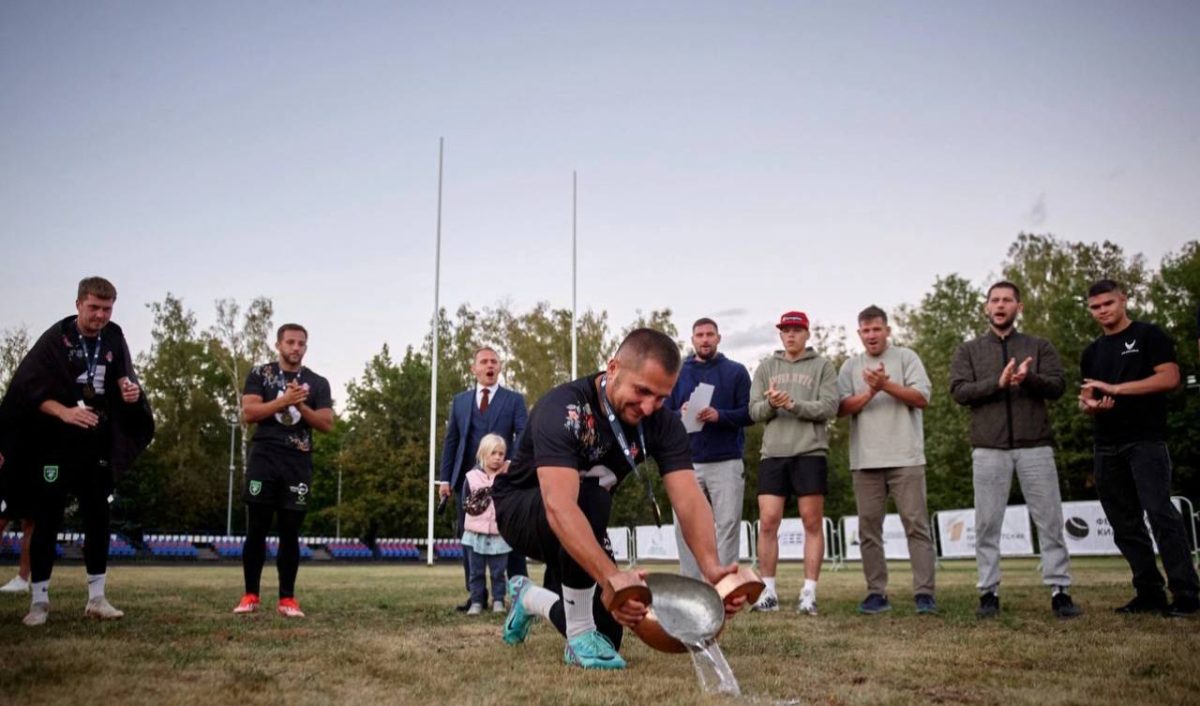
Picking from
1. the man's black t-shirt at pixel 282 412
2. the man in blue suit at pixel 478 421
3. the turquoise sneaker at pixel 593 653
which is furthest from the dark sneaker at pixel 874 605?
the man's black t-shirt at pixel 282 412

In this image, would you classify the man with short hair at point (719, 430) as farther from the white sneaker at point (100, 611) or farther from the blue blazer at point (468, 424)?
the white sneaker at point (100, 611)

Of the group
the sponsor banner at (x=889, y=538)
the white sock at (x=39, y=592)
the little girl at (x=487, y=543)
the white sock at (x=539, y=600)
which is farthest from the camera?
the sponsor banner at (x=889, y=538)

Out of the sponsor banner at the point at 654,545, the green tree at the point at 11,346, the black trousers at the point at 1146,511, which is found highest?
the green tree at the point at 11,346

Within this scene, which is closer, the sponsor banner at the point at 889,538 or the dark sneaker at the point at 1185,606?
the dark sneaker at the point at 1185,606

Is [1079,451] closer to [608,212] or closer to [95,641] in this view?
[608,212]

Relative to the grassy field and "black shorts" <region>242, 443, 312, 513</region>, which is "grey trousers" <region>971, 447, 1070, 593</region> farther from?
"black shorts" <region>242, 443, 312, 513</region>

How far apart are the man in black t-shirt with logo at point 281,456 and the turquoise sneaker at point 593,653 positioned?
3.54m

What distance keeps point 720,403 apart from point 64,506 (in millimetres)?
5477

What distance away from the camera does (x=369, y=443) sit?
4872cm

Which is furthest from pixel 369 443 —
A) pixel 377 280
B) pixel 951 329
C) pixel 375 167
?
pixel 951 329

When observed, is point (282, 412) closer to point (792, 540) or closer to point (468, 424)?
point (468, 424)

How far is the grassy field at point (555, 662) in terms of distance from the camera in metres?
3.45

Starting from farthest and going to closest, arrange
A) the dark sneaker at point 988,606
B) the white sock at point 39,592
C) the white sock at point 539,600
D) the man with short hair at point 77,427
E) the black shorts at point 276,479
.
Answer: the black shorts at point 276,479
the dark sneaker at point 988,606
the man with short hair at point 77,427
the white sock at point 39,592
the white sock at point 539,600

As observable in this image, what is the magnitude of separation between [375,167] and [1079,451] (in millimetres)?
34401
